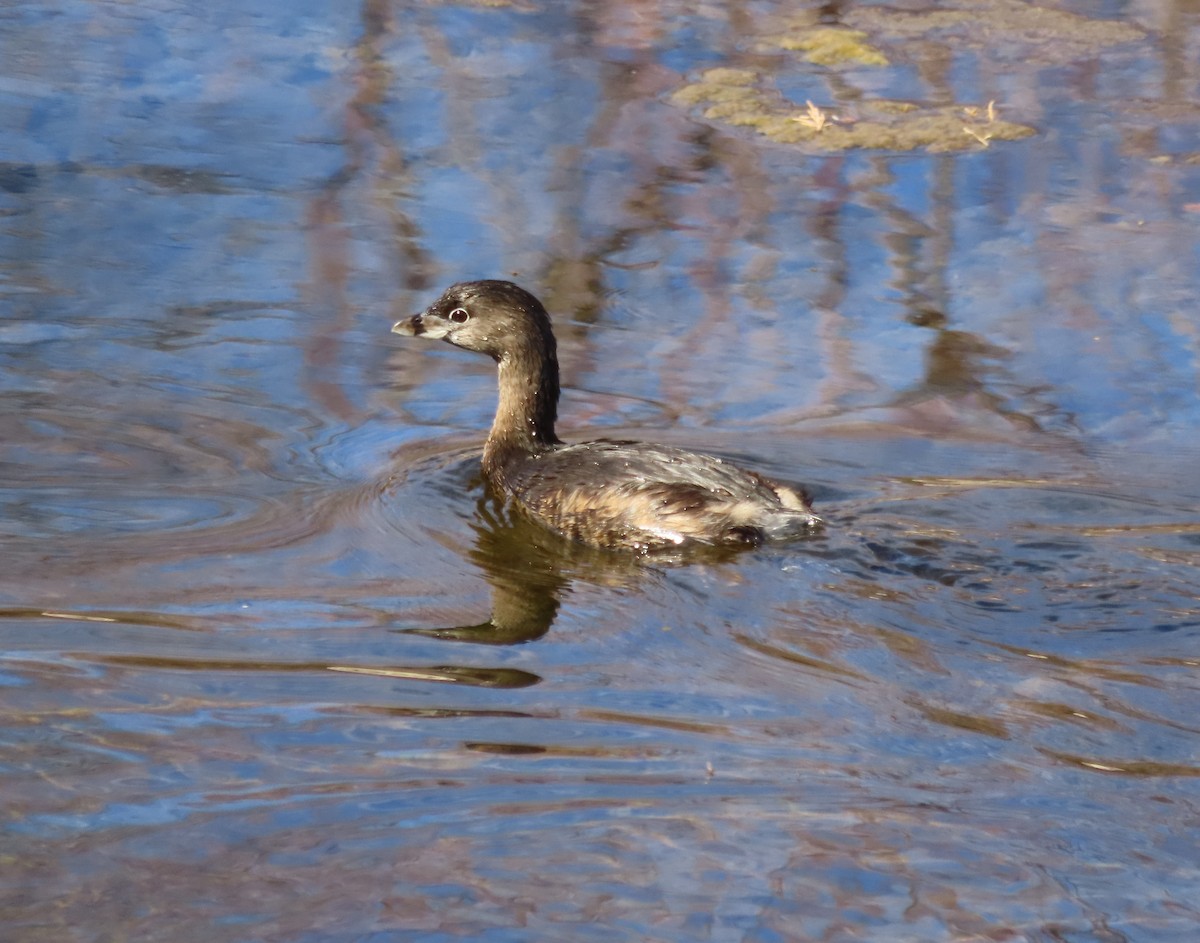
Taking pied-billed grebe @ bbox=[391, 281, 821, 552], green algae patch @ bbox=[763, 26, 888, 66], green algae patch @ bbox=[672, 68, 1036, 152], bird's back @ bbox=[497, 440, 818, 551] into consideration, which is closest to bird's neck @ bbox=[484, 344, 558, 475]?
pied-billed grebe @ bbox=[391, 281, 821, 552]

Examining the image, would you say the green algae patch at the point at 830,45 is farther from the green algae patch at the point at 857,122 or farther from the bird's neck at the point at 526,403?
the bird's neck at the point at 526,403

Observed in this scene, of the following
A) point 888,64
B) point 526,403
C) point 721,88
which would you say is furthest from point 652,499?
point 888,64

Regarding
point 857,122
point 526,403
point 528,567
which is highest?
point 857,122

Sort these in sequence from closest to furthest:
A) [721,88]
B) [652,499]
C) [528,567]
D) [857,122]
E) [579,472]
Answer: [528,567] → [652,499] → [579,472] → [857,122] → [721,88]

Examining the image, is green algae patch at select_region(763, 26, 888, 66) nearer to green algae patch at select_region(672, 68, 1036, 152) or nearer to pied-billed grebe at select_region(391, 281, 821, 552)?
green algae patch at select_region(672, 68, 1036, 152)

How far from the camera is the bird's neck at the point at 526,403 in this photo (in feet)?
24.6

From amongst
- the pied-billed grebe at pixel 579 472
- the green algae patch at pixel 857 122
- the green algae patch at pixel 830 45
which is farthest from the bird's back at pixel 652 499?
the green algae patch at pixel 830 45

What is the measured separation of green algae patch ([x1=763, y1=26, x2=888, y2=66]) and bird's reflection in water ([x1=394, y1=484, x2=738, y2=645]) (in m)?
6.30

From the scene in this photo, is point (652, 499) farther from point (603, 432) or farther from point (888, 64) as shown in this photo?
point (888, 64)

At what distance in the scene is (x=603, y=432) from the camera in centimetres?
793

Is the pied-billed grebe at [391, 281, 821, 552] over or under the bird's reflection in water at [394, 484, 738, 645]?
over

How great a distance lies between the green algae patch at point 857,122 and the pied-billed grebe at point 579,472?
3996 millimetres

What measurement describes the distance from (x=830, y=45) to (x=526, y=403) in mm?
6101

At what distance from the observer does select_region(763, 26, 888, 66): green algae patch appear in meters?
12.5
